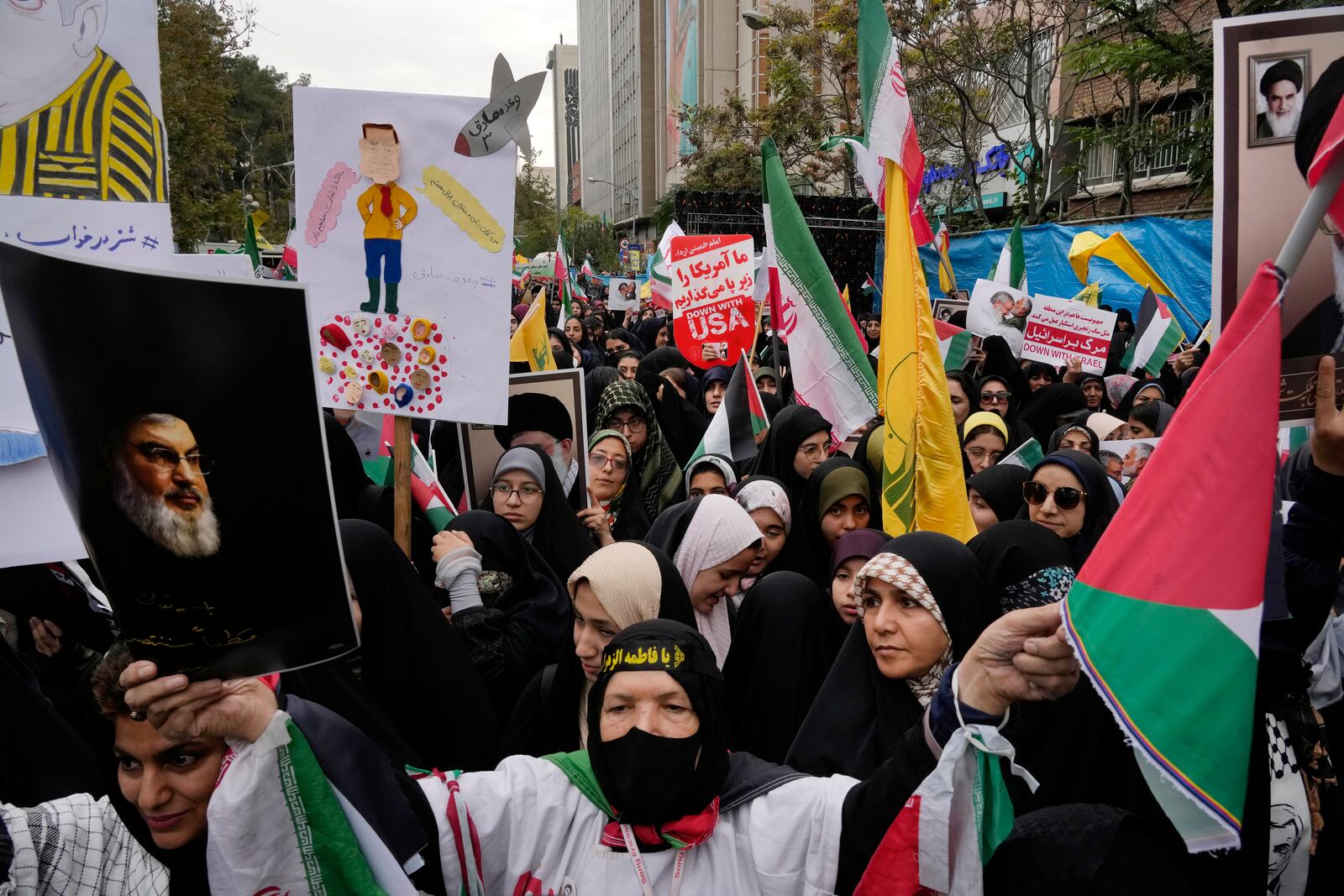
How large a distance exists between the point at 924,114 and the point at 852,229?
682 cm

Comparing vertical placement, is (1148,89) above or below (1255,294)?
above

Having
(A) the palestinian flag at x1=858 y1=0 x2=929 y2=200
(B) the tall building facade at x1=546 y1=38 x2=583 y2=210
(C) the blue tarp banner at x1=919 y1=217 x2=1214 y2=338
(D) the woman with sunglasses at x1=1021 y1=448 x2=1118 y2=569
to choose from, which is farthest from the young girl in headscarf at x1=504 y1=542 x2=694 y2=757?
(B) the tall building facade at x1=546 y1=38 x2=583 y2=210

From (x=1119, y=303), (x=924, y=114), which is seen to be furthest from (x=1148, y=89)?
(x=1119, y=303)

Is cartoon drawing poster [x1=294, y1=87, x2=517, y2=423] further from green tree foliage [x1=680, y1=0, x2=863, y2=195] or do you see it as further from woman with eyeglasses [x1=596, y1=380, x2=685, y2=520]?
green tree foliage [x1=680, y1=0, x2=863, y2=195]

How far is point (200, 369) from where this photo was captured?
4.11ft

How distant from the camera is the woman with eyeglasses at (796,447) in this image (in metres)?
4.78

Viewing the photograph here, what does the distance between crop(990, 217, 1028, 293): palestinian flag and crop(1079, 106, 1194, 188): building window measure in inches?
151

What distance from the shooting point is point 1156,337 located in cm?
796

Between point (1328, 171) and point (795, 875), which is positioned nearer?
point (1328, 171)

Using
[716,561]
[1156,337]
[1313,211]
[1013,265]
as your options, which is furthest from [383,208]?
[1013,265]

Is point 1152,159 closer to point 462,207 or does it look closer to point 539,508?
point 539,508

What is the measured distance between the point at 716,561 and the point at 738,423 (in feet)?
8.06

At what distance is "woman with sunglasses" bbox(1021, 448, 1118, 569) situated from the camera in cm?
381

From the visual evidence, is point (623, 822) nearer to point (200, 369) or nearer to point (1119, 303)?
point (200, 369)
